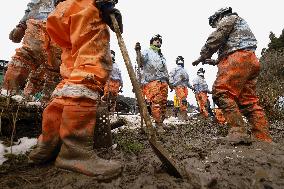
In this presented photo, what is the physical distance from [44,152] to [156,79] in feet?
15.1

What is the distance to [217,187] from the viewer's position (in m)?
1.96

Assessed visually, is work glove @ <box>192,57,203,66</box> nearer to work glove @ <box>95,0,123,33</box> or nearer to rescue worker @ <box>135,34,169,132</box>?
rescue worker @ <box>135,34,169,132</box>

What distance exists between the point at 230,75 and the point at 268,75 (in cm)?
1649

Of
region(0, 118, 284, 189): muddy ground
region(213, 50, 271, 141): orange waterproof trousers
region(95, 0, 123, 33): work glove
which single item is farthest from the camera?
region(213, 50, 271, 141): orange waterproof trousers

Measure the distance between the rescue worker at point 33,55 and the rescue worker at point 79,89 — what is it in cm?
87

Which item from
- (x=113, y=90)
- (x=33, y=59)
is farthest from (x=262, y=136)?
(x=113, y=90)

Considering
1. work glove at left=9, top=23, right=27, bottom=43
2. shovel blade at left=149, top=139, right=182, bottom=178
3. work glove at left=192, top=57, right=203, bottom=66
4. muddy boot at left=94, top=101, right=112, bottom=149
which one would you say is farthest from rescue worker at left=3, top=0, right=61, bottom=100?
work glove at left=192, top=57, right=203, bottom=66

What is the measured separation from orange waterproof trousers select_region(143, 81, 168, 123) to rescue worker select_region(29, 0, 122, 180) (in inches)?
150

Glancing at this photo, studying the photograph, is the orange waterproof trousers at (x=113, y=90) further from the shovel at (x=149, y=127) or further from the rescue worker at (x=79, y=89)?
the shovel at (x=149, y=127)

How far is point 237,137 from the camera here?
11.2 feet

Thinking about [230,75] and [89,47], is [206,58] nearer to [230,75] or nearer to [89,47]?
[230,75]

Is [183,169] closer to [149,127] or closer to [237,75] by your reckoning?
[149,127]

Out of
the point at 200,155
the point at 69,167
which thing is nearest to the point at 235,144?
the point at 200,155

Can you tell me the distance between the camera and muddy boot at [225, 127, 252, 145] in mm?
3340
